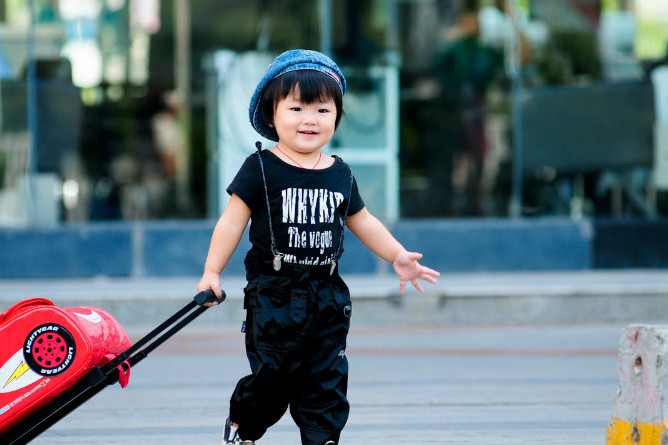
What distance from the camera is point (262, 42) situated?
12.0 m

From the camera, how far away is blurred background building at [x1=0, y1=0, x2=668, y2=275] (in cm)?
→ 1180

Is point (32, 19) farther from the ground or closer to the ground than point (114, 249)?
farther from the ground

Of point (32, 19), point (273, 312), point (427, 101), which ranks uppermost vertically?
point (32, 19)

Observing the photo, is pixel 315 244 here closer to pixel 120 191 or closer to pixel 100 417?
pixel 100 417

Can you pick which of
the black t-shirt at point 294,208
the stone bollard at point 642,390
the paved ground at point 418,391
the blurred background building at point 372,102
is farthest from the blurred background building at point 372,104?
the stone bollard at point 642,390

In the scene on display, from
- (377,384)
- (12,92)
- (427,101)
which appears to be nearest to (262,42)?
(427,101)

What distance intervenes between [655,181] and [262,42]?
174 inches

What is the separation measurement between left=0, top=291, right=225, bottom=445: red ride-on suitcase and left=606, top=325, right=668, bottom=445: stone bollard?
61.0 inches

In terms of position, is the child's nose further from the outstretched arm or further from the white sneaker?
the white sneaker

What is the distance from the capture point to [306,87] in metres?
4.03

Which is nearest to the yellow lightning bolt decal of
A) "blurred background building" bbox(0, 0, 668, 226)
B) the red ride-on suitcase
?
the red ride-on suitcase

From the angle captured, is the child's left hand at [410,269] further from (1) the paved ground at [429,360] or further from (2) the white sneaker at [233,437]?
(1) the paved ground at [429,360]

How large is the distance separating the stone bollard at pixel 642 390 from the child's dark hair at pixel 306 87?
55.0 inches

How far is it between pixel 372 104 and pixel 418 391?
6.20m
